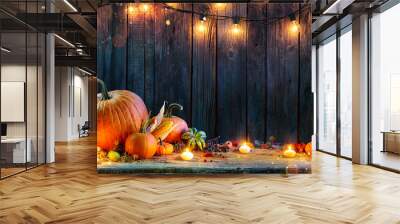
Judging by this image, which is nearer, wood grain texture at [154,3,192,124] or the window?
wood grain texture at [154,3,192,124]

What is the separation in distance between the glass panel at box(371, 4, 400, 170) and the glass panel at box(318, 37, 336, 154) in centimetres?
184

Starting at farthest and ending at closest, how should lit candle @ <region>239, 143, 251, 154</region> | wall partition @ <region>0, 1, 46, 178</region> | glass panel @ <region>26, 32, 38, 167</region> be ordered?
glass panel @ <region>26, 32, 38, 167</region>
wall partition @ <region>0, 1, 46, 178</region>
lit candle @ <region>239, 143, 251, 154</region>

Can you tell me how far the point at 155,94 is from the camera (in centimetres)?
640

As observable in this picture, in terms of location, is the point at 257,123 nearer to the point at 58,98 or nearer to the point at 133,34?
the point at 133,34

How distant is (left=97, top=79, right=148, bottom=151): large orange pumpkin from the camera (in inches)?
245

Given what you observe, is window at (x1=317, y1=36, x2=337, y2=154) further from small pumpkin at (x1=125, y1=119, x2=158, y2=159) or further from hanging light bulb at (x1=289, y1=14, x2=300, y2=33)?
small pumpkin at (x1=125, y1=119, x2=158, y2=159)

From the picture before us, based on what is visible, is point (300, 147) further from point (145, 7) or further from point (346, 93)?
point (145, 7)

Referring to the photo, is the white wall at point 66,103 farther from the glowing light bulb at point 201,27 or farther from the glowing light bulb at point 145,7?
the glowing light bulb at point 201,27

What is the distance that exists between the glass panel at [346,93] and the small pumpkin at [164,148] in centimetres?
458

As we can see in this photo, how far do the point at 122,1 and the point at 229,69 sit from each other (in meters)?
2.35

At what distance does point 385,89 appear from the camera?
7.26 metres

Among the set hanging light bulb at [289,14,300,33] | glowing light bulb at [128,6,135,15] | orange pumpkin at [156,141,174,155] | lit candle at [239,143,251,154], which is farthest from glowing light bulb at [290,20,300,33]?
orange pumpkin at [156,141,174,155]

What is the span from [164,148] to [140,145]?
44cm

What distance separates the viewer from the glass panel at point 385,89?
693 centimetres
